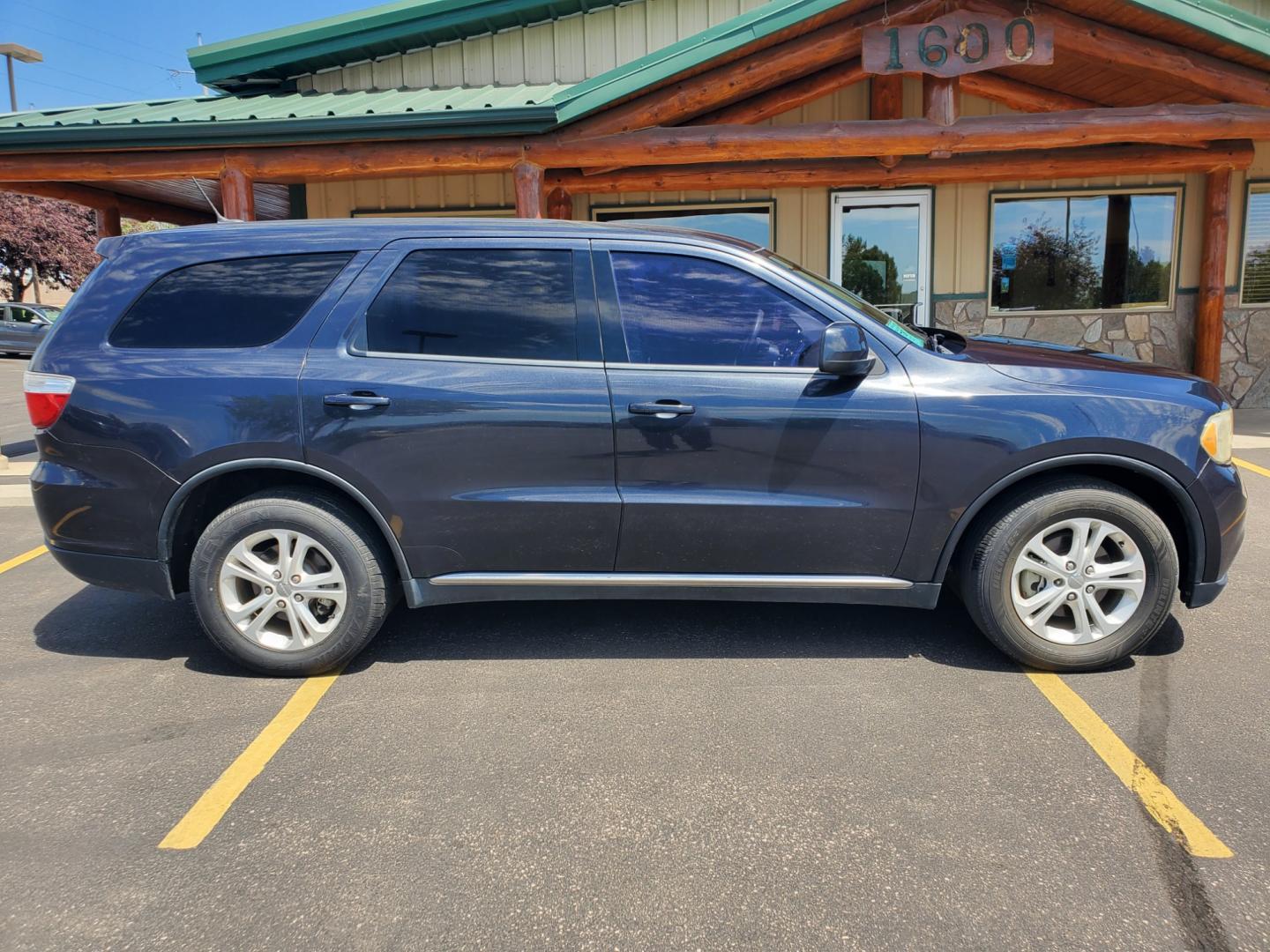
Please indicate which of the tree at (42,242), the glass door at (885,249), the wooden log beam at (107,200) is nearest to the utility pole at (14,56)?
the tree at (42,242)

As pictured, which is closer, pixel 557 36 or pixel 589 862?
pixel 589 862

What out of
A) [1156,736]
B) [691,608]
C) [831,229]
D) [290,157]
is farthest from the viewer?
[831,229]

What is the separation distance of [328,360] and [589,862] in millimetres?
2185

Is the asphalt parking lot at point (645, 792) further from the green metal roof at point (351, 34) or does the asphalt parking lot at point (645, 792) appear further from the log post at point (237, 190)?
the green metal roof at point (351, 34)

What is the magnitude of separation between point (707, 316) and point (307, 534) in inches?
72.7

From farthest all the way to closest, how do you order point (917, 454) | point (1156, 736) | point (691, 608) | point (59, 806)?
point (691, 608) → point (917, 454) → point (1156, 736) → point (59, 806)

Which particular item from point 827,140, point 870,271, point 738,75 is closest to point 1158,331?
point 870,271

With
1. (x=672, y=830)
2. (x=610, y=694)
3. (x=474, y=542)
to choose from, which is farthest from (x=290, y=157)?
(x=672, y=830)

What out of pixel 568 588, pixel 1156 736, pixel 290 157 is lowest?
pixel 1156 736

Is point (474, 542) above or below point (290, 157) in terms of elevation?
below

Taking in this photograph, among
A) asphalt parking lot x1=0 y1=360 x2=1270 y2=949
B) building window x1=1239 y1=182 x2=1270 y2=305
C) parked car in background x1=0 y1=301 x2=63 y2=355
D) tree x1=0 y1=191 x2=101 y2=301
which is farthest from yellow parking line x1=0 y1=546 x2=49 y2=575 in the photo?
tree x1=0 y1=191 x2=101 y2=301

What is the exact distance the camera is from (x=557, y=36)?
10742 mm

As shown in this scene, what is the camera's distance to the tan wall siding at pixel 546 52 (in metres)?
10.7

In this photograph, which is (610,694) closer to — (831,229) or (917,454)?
(917,454)
